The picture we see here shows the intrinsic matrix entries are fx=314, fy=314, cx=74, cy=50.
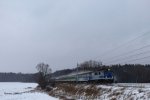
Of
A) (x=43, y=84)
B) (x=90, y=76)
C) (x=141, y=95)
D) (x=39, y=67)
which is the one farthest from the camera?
(x=39, y=67)

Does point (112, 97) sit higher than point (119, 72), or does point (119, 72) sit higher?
point (119, 72)

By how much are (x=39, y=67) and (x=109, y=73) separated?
70.3m

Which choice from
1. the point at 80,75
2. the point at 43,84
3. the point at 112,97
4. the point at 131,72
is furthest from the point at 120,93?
the point at 43,84

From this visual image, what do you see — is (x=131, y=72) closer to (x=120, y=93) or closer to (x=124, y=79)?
(x=124, y=79)

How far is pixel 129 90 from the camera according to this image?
29.0 meters

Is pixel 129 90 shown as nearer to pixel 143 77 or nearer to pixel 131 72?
pixel 143 77

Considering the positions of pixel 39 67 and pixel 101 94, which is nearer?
pixel 101 94

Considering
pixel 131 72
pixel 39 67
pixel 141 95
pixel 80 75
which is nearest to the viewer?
pixel 141 95

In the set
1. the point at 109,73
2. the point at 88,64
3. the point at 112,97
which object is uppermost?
the point at 88,64

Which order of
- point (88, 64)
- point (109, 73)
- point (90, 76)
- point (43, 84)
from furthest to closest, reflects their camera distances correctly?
point (88, 64)
point (43, 84)
point (90, 76)
point (109, 73)

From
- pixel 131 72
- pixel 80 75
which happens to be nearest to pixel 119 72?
pixel 131 72

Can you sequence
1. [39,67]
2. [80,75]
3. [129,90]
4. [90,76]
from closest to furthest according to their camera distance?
[129,90] → [90,76] → [80,75] → [39,67]

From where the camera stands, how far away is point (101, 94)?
36312 millimetres

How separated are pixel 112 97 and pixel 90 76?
31762 millimetres
